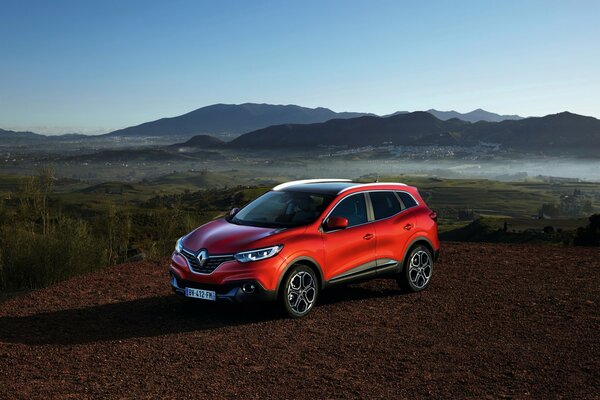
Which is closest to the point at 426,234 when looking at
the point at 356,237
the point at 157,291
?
the point at 356,237

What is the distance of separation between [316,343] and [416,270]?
3.27 meters

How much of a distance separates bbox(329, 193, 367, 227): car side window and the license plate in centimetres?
201

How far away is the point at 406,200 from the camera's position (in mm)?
9750

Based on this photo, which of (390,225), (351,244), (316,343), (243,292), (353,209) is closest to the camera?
(316,343)

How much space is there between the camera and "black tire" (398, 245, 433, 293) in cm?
963

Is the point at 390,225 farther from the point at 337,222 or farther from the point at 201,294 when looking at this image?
the point at 201,294

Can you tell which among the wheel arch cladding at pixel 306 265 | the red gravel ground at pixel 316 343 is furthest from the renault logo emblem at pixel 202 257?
the wheel arch cladding at pixel 306 265

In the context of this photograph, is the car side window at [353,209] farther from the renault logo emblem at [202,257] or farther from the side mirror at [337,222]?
the renault logo emblem at [202,257]

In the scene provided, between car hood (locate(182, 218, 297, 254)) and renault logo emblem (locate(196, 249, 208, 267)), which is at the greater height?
car hood (locate(182, 218, 297, 254))

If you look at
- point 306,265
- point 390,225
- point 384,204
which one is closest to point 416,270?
point 390,225

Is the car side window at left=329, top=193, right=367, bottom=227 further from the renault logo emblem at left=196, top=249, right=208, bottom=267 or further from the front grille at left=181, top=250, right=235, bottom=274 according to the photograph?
the renault logo emblem at left=196, top=249, right=208, bottom=267

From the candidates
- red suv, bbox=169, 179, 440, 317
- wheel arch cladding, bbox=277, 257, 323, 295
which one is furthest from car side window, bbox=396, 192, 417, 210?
wheel arch cladding, bbox=277, 257, 323, 295

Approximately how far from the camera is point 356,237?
8672mm

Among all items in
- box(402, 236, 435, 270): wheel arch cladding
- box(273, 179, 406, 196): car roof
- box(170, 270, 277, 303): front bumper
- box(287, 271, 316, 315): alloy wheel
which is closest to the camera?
box(170, 270, 277, 303): front bumper
